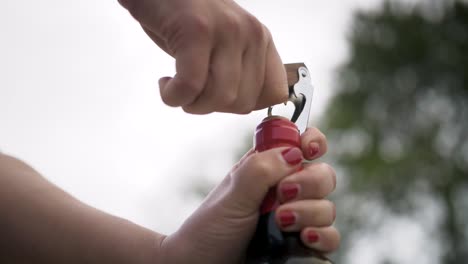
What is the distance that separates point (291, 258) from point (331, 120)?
10351 mm

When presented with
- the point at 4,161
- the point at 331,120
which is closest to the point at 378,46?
the point at 331,120

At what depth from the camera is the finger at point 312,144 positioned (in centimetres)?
102

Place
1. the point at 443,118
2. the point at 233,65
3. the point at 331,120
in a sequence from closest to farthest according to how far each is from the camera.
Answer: the point at 233,65 → the point at 443,118 → the point at 331,120

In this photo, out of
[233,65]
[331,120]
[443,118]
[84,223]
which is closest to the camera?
[233,65]

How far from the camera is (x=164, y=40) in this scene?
896mm

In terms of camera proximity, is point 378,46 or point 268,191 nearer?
point 268,191

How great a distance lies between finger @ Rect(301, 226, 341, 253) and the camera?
0.91 metres

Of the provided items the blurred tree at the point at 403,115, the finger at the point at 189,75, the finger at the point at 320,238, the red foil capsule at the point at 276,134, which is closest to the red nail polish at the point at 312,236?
the finger at the point at 320,238

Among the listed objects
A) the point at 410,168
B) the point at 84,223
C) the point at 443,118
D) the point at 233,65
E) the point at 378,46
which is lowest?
the point at 410,168

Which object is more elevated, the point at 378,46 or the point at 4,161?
the point at 4,161

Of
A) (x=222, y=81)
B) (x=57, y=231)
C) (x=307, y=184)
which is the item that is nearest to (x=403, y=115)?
(x=57, y=231)

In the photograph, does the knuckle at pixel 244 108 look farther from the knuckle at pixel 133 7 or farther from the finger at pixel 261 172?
the knuckle at pixel 133 7

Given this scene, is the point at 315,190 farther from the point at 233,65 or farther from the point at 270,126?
the point at 233,65

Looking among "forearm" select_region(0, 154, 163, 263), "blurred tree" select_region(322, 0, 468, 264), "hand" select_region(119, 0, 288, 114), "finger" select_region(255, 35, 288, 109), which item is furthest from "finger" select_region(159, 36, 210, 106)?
"blurred tree" select_region(322, 0, 468, 264)
